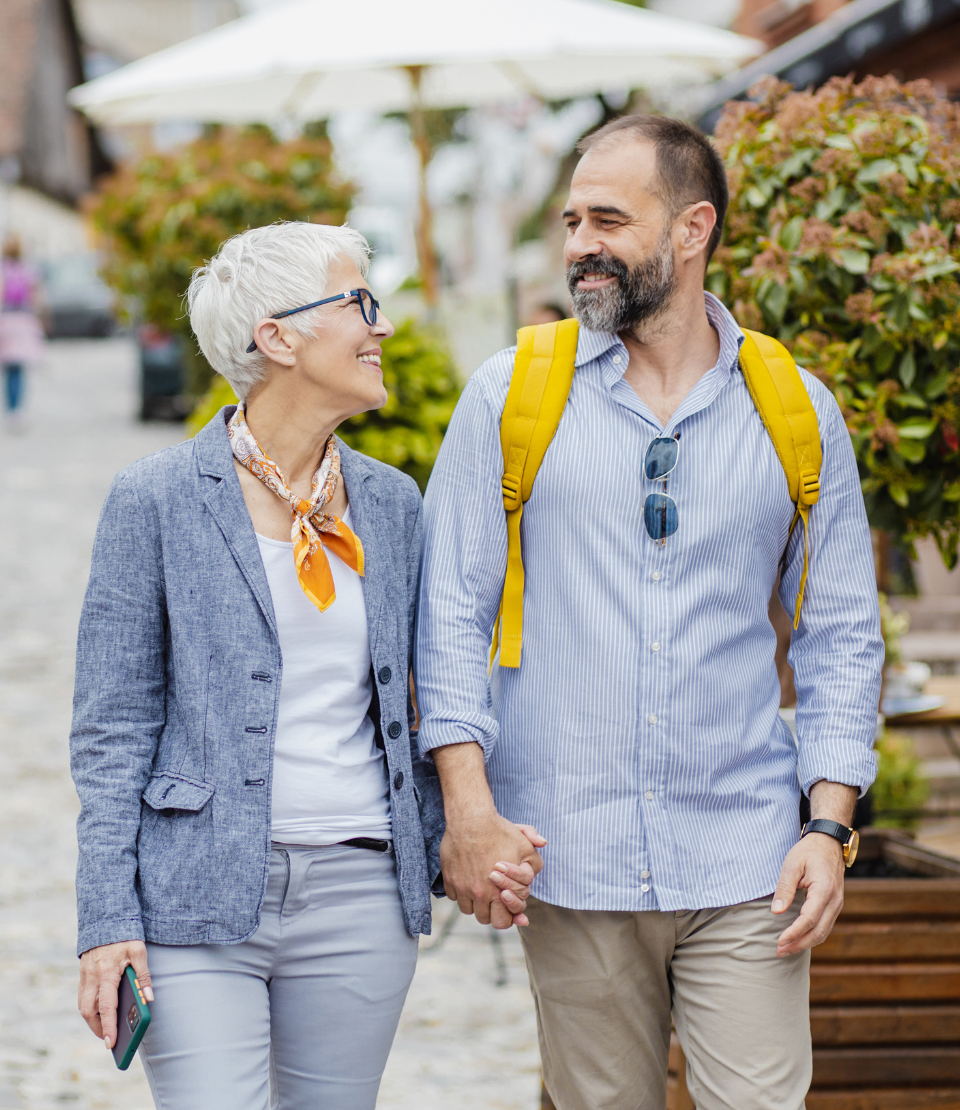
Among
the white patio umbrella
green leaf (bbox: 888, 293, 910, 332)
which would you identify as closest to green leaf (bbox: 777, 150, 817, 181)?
green leaf (bbox: 888, 293, 910, 332)

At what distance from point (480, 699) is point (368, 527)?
354 millimetres

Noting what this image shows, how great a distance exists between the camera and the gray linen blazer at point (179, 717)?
219 cm

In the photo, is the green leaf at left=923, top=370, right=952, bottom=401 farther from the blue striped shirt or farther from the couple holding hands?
the blue striped shirt

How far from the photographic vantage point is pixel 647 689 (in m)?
2.44

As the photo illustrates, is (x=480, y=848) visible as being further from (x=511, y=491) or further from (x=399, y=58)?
(x=399, y=58)

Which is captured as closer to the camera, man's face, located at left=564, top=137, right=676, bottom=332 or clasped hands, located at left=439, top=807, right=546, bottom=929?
clasped hands, located at left=439, top=807, right=546, bottom=929

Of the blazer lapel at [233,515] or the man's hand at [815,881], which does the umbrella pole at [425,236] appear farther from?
the man's hand at [815,881]

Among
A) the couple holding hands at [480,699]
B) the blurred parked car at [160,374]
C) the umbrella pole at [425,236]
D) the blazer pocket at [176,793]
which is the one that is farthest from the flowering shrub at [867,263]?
the blurred parked car at [160,374]

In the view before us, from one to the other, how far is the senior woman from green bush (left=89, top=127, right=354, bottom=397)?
1060 cm

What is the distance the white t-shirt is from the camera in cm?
228

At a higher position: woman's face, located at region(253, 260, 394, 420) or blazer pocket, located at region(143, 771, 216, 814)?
woman's face, located at region(253, 260, 394, 420)

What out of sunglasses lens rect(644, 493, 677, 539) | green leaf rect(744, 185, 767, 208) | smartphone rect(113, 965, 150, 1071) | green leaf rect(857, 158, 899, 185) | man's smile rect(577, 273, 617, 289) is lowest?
smartphone rect(113, 965, 150, 1071)

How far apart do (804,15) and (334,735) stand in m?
12.9

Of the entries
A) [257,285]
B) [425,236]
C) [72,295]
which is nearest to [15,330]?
[425,236]
